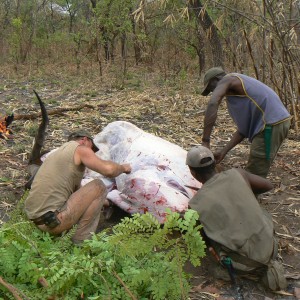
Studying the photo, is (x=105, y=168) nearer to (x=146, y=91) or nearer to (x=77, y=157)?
(x=77, y=157)

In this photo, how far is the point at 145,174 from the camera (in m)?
3.87

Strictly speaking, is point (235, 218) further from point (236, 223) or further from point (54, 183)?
point (54, 183)

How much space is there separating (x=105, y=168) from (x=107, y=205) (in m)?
0.70

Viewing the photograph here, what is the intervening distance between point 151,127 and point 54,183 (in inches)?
141

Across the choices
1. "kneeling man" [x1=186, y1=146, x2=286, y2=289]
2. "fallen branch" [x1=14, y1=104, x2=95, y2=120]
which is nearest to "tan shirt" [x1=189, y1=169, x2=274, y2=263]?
"kneeling man" [x1=186, y1=146, x2=286, y2=289]

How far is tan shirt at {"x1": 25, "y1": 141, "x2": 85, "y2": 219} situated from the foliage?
50cm

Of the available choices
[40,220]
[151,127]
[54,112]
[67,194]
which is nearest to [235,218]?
[67,194]

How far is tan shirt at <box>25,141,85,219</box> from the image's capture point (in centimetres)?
320

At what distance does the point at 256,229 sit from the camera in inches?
114

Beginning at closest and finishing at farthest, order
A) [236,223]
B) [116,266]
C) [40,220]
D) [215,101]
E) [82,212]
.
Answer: [116,266] < [236,223] < [40,220] < [82,212] < [215,101]

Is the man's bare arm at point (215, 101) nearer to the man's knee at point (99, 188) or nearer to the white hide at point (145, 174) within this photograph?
the white hide at point (145, 174)

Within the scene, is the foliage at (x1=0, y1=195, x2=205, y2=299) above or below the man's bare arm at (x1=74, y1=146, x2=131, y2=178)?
below

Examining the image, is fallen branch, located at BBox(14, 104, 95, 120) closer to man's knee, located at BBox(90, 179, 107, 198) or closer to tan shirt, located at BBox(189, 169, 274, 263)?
man's knee, located at BBox(90, 179, 107, 198)

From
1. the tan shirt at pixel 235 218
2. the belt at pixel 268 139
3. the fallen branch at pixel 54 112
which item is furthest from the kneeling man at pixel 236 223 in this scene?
the fallen branch at pixel 54 112
